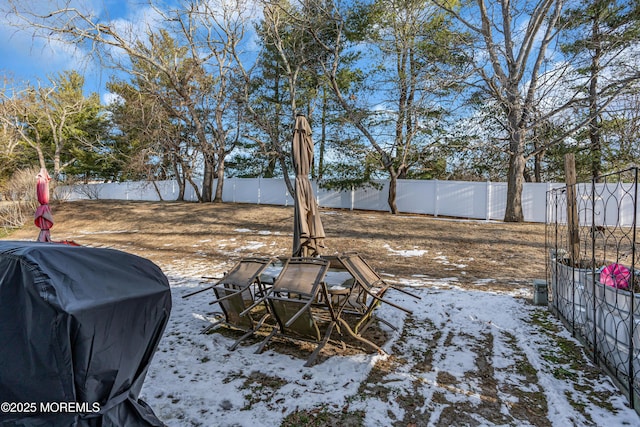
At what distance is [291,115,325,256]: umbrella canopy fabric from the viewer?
4379mm

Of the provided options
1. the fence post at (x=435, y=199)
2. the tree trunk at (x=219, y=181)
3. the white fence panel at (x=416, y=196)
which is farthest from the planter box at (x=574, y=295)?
the tree trunk at (x=219, y=181)

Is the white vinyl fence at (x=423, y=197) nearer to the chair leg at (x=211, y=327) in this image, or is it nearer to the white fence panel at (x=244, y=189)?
the white fence panel at (x=244, y=189)

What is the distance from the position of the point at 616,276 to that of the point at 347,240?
282 inches

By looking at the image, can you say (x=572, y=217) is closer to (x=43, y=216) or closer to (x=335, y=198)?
(x=43, y=216)

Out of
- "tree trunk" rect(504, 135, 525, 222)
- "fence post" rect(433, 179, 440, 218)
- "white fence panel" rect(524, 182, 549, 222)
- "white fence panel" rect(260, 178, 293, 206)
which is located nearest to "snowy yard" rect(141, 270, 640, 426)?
"tree trunk" rect(504, 135, 525, 222)

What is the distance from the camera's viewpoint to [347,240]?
10.3m

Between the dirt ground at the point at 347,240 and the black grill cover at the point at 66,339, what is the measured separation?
5584 millimetres

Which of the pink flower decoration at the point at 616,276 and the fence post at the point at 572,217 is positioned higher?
the fence post at the point at 572,217

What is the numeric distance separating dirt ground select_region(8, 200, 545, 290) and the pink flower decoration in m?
2.74

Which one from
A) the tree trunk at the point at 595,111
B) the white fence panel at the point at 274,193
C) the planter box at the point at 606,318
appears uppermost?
the tree trunk at the point at 595,111

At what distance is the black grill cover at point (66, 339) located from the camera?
148 cm

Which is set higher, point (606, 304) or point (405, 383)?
point (606, 304)

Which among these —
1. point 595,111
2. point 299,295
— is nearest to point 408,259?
point 299,295

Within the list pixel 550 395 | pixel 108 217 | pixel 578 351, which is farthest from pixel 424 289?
pixel 108 217
